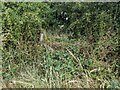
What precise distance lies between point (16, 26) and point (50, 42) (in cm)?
63

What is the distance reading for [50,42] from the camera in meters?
5.06

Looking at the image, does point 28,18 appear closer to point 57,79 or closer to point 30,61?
point 30,61

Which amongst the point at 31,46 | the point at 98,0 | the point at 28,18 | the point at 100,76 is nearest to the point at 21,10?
the point at 28,18

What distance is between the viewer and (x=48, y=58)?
4672 mm

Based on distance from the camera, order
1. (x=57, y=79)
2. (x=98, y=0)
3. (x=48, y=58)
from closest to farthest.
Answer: (x=57, y=79), (x=48, y=58), (x=98, y=0)

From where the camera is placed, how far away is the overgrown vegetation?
14.7 ft

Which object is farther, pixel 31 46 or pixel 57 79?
pixel 31 46

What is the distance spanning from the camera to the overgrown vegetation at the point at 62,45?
447 centimetres

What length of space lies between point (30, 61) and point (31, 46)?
10.8 inches

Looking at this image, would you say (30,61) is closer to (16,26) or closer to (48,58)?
(48,58)

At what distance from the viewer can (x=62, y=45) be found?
4973 millimetres

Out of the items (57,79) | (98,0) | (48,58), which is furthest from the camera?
(98,0)

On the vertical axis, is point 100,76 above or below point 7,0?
below

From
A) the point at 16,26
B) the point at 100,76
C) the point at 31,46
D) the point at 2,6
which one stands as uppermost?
the point at 2,6
